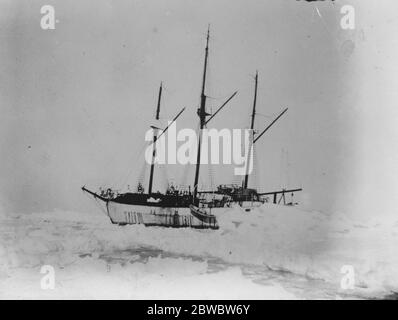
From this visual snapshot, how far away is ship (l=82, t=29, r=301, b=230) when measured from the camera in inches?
252

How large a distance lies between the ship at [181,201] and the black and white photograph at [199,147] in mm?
61

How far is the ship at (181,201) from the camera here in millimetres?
6410

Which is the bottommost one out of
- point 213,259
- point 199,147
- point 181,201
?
point 213,259

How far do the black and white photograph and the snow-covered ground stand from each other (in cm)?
2

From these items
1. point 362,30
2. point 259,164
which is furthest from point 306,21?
point 259,164

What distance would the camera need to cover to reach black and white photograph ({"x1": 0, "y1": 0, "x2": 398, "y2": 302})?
5.65m

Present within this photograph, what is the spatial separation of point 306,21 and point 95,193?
4386mm

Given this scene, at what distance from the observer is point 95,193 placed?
623 cm

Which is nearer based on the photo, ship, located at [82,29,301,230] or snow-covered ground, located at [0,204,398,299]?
snow-covered ground, located at [0,204,398,299]

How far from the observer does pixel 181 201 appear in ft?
24.4

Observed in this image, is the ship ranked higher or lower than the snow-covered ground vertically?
higher

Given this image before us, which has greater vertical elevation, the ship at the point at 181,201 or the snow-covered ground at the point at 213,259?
the ship at the point at 181,201

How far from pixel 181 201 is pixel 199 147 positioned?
62.1 inches
